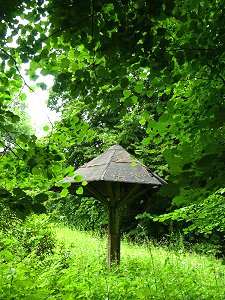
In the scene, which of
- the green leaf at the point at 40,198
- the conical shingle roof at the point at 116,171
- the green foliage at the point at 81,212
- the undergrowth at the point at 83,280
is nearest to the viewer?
the green leaf at the point at 40,198

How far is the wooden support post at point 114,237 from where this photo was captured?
604 cm

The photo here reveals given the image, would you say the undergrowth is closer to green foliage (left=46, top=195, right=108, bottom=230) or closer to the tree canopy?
the tree canopy

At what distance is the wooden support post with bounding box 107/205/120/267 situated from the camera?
604 cm

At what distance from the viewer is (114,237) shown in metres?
6.18

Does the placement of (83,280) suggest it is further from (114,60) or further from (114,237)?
(114,60)

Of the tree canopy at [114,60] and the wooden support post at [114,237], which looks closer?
the tree canopy at [114,60]

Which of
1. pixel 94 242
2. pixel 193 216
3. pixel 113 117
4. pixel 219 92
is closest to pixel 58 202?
pixel 113 117

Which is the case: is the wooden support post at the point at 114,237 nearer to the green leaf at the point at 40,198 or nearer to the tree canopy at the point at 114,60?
the tree canopy at the point at 114,60

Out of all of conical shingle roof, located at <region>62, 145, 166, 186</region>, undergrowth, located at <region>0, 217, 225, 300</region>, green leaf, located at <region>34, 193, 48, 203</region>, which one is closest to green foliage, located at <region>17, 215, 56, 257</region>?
undergrowth, located at <region>0, 217, 225, 300</region>

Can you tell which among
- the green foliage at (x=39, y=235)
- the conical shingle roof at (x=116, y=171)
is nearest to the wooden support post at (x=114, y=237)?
the conical shingle roof at (x=116, y=171)

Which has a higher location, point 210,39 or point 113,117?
point 113,117

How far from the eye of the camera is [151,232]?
1363cm

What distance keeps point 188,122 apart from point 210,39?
108 centimetres

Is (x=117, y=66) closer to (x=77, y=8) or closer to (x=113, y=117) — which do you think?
(x=77, y=8)
